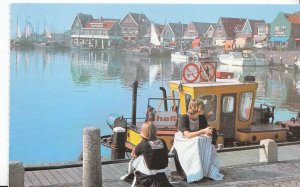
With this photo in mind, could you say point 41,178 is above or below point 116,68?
below

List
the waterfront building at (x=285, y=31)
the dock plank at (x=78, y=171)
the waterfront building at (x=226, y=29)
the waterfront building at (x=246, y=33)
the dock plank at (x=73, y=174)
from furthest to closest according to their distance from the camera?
the waterfront building at (x=246, y=33) < the waterfront building at (x=226, y=29) < the waterfront building at (x=285, y=31) < the dock plank at (x=78, y=171) < the dock plank at (x=73, y=174)

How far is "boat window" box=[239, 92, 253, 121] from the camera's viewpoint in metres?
9.35

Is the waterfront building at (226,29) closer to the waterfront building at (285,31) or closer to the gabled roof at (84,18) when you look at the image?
the waterfront building at (285,31)

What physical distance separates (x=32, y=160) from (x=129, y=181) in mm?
3829

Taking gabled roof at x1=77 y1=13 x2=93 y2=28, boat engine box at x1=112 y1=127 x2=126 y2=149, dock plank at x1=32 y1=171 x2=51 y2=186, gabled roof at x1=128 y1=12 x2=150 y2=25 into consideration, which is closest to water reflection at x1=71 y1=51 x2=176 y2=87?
gabled roof at x1=77 y1=13 x2=93 y2=28

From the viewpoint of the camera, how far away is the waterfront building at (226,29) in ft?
30.1

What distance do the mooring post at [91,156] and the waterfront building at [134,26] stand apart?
3190 mm

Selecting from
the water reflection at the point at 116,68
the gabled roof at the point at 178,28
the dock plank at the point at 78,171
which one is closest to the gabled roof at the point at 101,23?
the water reflection at the point at 116,68

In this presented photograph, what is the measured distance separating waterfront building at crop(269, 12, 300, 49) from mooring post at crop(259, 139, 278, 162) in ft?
7.23

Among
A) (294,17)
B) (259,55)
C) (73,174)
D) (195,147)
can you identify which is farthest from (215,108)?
(259,55)

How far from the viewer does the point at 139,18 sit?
9008 millimetres

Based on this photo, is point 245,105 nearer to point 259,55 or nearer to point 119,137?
point 119,137

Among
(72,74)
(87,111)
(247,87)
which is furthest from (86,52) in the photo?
(247,87)

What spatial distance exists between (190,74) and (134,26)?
1.58 metres
